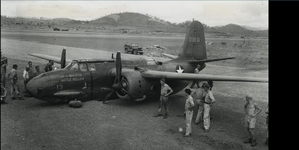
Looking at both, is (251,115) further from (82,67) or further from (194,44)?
A: (194,44)

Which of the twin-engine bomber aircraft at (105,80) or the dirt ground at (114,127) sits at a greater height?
the twin-engine bomber aircraft at (105,80)

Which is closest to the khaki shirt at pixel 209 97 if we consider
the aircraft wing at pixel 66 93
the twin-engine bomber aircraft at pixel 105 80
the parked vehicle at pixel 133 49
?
the twin-engine bomber aircraft at pixel 105 80

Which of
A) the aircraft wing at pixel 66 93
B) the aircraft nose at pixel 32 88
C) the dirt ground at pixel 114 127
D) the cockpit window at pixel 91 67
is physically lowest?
the dirt ground at pixel 114 127

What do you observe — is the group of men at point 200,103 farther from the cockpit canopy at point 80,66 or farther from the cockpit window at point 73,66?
the cockpit window at point 73,66

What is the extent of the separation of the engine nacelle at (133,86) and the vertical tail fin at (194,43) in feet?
19.2

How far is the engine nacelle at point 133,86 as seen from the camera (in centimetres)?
1371

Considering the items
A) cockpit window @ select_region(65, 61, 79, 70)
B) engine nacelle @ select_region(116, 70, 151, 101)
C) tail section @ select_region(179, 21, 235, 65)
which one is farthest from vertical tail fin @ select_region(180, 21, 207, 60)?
cockpit window @ select_region(65, 61, 79, 70)

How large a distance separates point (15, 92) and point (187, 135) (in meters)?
10.1

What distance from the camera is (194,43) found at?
62.8 feet

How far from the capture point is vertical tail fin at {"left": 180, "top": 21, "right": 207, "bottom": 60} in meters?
19.0

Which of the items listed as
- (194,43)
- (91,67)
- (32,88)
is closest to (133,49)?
(194,43)

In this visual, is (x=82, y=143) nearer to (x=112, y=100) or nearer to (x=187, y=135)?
(x=187, y=135)

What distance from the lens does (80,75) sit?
13711 millimetres
